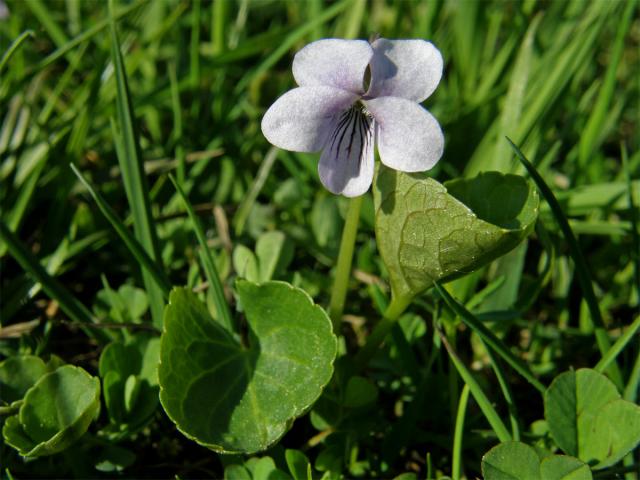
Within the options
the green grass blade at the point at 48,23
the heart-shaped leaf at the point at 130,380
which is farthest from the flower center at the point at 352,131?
the green grass blade at the point at 48,23

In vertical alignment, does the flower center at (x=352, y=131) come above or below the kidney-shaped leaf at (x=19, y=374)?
above

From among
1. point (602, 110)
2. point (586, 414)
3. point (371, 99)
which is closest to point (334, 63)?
point (371, 99)

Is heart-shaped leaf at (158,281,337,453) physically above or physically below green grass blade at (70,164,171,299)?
below

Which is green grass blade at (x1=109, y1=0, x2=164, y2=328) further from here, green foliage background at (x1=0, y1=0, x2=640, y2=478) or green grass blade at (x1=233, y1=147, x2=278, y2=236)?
green grass blade at (x1=233, y1=147, x2=278, y2=236)

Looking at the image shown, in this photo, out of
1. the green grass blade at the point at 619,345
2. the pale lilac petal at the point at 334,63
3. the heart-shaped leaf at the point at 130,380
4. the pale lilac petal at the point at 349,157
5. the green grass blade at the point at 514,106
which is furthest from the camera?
the green grass blade at the point at 514,106

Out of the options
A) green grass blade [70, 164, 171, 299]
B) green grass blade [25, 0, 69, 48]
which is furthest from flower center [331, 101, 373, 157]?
green grass blade [25, 0, 69, 48]

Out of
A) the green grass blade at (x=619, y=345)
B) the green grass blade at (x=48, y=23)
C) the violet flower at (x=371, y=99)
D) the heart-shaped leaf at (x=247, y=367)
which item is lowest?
the green grass blade at (x=619, y=345)

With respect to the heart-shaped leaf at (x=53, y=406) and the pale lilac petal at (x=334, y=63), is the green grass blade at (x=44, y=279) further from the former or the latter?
the pale lilac petal at (x=334, y=63)
